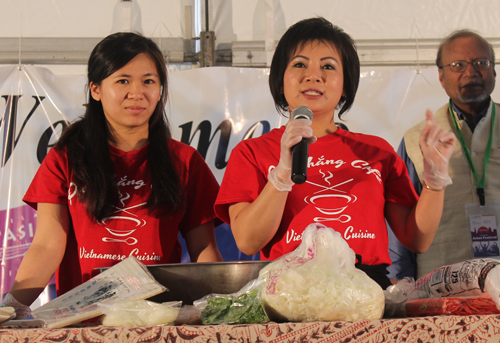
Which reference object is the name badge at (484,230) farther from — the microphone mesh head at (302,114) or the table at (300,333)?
the table at (300,333)

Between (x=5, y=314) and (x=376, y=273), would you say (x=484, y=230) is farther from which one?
(x=5, y=314)

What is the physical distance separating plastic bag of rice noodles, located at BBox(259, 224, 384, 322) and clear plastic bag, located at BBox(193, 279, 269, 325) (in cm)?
2

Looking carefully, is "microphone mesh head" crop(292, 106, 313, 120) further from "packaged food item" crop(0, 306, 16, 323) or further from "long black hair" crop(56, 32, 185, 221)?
"packaged food item" crop(0, 306, 16, 323)

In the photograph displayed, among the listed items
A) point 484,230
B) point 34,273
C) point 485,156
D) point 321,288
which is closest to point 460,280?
point 321,288

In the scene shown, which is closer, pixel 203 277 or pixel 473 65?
pixel 203 277

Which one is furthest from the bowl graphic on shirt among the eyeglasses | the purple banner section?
the eyeglasses

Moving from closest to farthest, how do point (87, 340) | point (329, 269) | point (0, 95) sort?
1. point (87, 340)
2. point (329, 269)
3. point (0, 95)

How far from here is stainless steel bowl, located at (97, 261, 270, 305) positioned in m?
0.84

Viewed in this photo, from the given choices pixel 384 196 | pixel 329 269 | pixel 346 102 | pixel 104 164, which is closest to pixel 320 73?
pixel 346 102

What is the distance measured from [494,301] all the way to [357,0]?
2.29 meters

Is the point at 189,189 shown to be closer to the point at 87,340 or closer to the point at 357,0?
the point at 87,340

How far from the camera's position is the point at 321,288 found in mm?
662

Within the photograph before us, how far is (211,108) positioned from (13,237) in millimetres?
1206

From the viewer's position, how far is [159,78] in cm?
171
